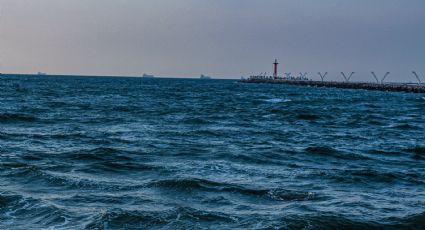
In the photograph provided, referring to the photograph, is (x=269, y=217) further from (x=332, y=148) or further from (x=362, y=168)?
(x=332, y=148)

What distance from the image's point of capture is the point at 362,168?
18.2 metres

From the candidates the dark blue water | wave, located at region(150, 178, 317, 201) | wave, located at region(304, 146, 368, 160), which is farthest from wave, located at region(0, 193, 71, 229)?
wave, located at region(304, 146, 368, 160)

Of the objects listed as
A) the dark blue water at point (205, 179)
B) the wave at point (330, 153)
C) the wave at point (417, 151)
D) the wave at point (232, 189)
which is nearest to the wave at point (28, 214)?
the dark blue water at point (205, 179)

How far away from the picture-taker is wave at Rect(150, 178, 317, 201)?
44.2ft

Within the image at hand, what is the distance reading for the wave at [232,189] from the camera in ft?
44.2

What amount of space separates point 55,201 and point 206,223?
12.6ft

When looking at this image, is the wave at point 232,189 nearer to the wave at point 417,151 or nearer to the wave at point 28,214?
the wave at point 28,214

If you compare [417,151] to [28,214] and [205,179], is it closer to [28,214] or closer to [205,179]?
[205,179]

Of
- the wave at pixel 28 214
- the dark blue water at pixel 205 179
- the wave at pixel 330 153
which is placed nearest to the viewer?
the wave at pixel 28 214

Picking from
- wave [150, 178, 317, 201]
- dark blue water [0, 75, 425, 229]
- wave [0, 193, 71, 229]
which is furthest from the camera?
wave [150, 178, 317, 201]

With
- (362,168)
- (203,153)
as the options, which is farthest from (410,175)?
(203,153)

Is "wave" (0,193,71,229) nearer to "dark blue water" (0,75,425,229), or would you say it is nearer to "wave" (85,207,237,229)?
"dark blue water" (0,75,425,229)

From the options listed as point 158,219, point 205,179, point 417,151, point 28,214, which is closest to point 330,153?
point 417,151

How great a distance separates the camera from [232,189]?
46.4ft
